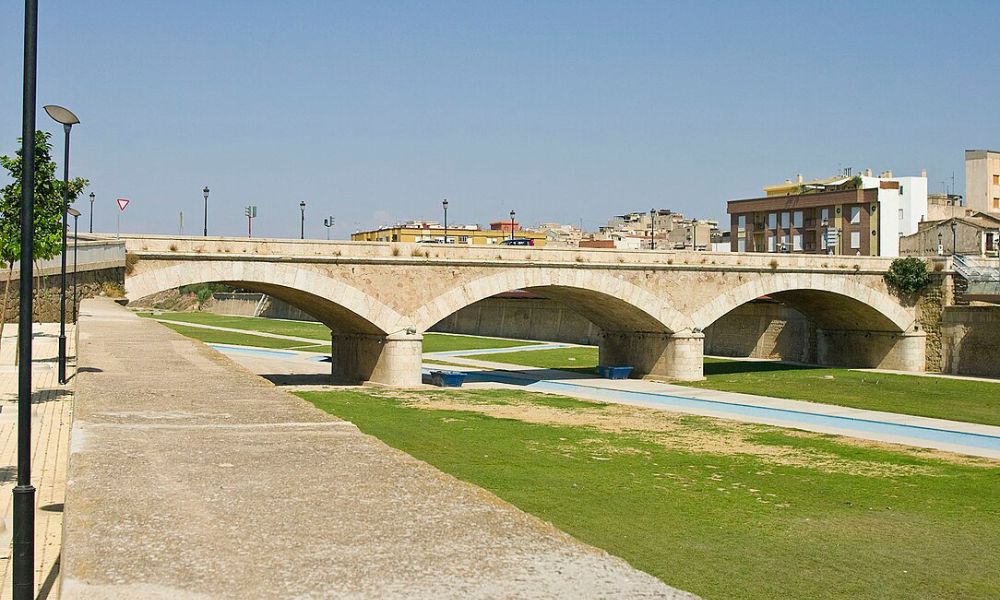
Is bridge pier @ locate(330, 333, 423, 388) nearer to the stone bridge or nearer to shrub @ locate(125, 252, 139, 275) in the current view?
the stone bridge

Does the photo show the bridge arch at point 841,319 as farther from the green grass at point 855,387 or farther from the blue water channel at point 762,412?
the blue water channel at point 762,412

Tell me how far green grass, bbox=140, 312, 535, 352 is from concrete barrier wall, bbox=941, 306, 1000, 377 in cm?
2821

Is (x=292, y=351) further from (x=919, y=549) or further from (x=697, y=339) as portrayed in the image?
(x=919, y=549)

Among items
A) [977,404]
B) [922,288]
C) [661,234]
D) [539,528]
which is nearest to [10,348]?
[539,528]

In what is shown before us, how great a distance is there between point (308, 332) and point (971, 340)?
4936 centimetres

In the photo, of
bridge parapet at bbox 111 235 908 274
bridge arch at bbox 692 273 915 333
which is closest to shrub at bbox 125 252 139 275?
bridge parapet at bbox 111 235 908 274

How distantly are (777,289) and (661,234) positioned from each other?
7982cm

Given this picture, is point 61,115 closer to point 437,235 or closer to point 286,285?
point 286,285

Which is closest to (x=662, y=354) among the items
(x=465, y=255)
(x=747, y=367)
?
(x=747, y=367)

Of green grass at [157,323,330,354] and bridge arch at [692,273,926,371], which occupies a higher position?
bridge arch at [692,273,926,371]

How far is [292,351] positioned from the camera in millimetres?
63875

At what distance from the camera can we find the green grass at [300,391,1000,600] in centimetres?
1338

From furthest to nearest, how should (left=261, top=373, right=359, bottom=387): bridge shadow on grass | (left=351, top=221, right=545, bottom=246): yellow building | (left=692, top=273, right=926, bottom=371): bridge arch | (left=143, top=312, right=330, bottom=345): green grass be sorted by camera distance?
(left=351, top=221, right=545, bottom=246): yellow building, (left=143, top=312, right=330, bottom=345): green grass, (left=692, top=273, right=926, bottom=371): bridge arch, (left=261, top=373, right=359, bottom=387): bridge shadow on grass

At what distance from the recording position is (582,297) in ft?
152
